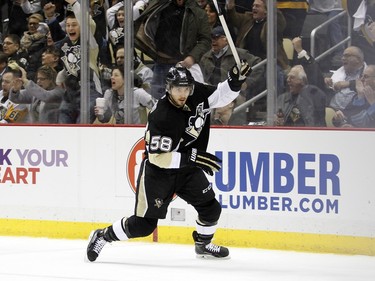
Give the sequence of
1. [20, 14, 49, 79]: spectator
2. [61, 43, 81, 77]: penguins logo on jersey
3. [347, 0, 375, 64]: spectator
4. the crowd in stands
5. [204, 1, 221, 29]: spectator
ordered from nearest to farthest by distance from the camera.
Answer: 1. [347, 0, 375, 64]: spectator
2. the crowd in stands
3. [204, 1, 221, 29]: spectator
4. [61, 43, 81, 77]: penguins logo on jersey
5. [20, 14, 49, 79]: spectator

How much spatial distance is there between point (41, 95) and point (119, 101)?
Result: 0.68 meters

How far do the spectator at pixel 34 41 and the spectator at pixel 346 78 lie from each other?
2.37 metres

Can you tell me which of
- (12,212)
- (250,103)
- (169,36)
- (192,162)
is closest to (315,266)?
(192,162)

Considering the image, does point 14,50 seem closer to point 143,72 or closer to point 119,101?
point 119,101

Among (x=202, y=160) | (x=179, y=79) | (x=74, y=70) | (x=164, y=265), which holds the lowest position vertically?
(x=164, y=265)

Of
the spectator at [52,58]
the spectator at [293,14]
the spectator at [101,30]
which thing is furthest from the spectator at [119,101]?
the spectator at [293,14]

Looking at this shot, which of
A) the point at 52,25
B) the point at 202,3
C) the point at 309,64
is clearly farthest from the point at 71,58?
the point at 309,64

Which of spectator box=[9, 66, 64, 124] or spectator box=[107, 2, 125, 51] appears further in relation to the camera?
spectator box=[9, 66, 64, 124]

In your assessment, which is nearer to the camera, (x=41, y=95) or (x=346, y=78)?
(x=346, y=78)

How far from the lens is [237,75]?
19.7 feet

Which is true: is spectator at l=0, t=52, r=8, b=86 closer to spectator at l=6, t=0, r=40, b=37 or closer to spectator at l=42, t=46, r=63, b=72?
spectator at l=6, t=0, r=40, b=37

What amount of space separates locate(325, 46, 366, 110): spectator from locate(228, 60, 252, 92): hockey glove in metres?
0.97

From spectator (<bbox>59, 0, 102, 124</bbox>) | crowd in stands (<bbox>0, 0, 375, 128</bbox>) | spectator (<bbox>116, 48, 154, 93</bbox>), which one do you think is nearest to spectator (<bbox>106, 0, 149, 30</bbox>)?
crowd in stands (<bbox>0, 0, 375, 128</bbox>)

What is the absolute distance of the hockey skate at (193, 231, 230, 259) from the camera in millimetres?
6484
